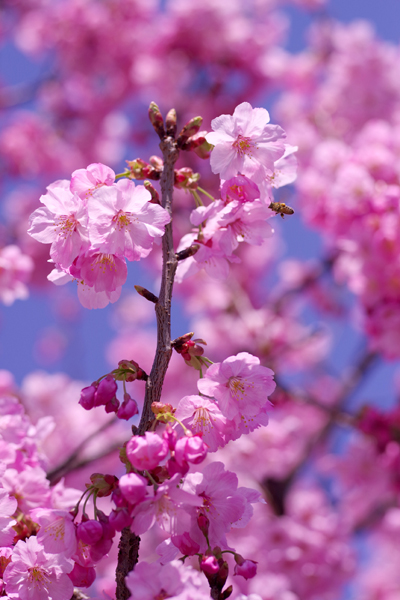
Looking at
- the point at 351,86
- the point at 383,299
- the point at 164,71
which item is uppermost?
the point at 164,71

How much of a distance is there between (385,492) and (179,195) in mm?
4525

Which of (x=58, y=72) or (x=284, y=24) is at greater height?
(x=284, y=24)

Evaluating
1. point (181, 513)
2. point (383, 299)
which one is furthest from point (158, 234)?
point (383, 299)

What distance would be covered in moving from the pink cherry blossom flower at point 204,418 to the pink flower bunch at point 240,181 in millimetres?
406

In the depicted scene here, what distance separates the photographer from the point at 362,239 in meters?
3.42

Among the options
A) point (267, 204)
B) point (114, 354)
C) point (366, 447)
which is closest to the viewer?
point (267, 204)

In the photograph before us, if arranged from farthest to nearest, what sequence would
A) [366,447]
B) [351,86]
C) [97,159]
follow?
[97,159] → [351,86] → [366,447]

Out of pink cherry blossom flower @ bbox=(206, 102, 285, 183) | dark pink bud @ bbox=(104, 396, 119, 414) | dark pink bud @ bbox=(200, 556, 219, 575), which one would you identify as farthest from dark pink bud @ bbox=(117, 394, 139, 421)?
pink cherry blossom flower @ bbox=(206, 102, 285, 183)

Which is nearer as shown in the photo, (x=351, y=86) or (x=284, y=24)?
(x=351, y=86)

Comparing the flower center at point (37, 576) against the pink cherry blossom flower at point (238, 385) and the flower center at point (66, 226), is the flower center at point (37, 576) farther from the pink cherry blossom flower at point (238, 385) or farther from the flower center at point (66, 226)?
the flower center at point (66, 226)

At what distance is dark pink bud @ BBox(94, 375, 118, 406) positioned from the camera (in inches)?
47.4

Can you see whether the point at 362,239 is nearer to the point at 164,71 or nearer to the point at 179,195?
the point at 179,195

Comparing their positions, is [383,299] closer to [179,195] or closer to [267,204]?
[267,204]

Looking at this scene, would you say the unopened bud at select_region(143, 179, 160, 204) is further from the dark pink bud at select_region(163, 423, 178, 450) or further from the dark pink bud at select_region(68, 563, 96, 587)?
the dark pink bud at select_region(68, 563, 96, 587)
